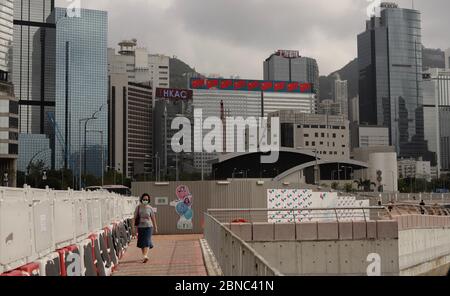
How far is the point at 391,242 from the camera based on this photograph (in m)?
25.6

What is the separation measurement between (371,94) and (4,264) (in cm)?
952

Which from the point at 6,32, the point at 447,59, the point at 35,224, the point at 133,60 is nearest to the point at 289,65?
the point at 6,32

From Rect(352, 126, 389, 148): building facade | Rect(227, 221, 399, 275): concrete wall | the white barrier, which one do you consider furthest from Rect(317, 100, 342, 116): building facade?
the white barrier

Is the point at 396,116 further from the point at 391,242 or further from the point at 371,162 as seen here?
the point at 371,162

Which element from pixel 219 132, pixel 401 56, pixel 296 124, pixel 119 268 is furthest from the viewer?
pixel 219 132

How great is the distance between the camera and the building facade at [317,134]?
137875mm

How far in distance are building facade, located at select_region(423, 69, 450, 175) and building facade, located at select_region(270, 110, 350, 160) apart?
120 meters

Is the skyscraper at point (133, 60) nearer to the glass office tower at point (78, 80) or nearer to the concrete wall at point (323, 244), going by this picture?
the glass office tower at point (78, 80)

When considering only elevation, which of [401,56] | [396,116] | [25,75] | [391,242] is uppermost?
[25,75]

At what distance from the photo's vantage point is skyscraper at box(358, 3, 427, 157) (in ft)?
26.7

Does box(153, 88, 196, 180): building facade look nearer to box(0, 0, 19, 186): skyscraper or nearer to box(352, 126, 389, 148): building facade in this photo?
box(0, 0, 19, 186): skyscraper

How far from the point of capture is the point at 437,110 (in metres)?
10.6

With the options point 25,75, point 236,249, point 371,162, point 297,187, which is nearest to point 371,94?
point 236,249

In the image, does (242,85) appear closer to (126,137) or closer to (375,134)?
(126,137)
